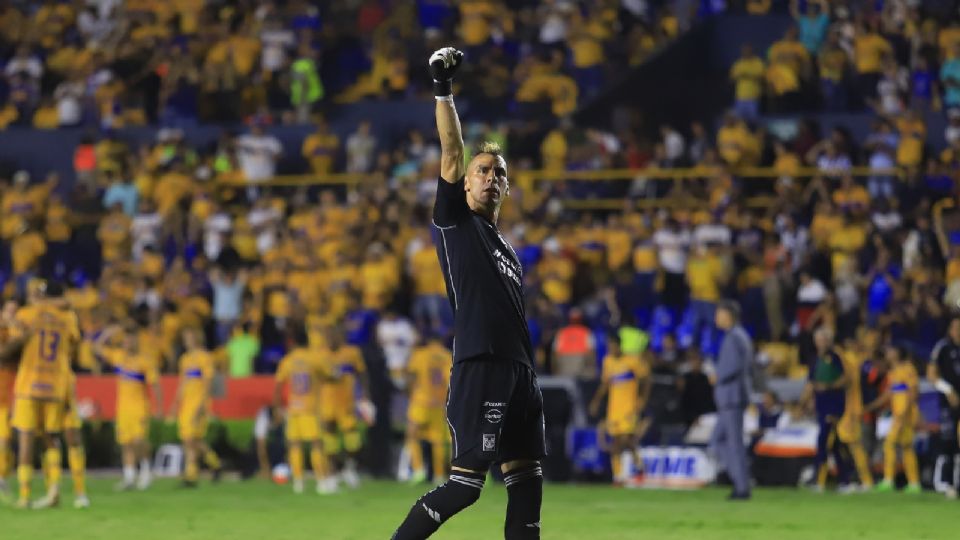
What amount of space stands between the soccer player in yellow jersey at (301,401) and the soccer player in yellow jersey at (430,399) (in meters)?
1.50

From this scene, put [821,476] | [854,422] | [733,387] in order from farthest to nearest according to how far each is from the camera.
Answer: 1. [821,476]
2. [854,422]
3. [733,387]

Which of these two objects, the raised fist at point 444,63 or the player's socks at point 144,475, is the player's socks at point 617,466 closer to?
the player's socks at point 144,475

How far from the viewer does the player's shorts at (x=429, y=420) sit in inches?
903

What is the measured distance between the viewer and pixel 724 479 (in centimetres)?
2239

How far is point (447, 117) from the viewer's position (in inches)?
340

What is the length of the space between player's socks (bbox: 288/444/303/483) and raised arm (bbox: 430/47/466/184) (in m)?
13.6

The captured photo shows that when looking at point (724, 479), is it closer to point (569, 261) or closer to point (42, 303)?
point (569, 261)

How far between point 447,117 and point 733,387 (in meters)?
11.3

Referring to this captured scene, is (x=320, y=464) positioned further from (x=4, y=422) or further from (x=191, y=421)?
(x=4, y=422)

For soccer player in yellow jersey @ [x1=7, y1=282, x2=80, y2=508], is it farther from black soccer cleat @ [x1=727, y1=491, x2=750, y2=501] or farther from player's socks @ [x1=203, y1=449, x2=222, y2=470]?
black soccer cleat @ [x1=727, y1=491, x2=750, y2=501]

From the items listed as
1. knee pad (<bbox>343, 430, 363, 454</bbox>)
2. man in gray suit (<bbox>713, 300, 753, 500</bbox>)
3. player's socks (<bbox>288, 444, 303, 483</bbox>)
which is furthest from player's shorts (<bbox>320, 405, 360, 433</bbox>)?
man in gray suit (<bbox>713, 300, 753, 500</bbox>)

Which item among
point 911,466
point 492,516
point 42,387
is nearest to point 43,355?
point 42,387

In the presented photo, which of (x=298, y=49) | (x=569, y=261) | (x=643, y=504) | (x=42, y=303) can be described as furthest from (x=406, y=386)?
(x=298, y=49)

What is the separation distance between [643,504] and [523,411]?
33.3 feet
